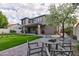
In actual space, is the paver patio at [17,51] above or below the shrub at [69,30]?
below

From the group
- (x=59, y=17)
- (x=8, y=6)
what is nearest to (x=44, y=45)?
(x=59, y=17)

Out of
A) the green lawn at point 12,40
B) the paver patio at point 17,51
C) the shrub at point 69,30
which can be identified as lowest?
the paver patio at point 17,51

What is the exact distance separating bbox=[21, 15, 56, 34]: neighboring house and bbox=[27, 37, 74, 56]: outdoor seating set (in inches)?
3.5

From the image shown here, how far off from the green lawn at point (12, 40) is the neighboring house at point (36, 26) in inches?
2.9

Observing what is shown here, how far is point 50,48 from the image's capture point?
9.78 feet

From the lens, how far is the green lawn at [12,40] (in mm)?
2967

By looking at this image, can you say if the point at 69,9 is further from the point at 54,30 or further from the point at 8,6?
the point at 8,6

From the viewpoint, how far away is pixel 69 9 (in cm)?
298

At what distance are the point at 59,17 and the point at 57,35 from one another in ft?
0.63

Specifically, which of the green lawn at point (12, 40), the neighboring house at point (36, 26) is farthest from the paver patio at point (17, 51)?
the neighboring house at point (36, 26)

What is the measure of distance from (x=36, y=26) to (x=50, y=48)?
0.28m

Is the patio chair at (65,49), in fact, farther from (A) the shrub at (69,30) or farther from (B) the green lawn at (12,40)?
(B) the green lawn at (12,40)

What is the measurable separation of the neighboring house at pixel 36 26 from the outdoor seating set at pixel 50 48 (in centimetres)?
9

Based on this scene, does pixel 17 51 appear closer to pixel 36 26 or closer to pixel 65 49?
pixel 36 26
